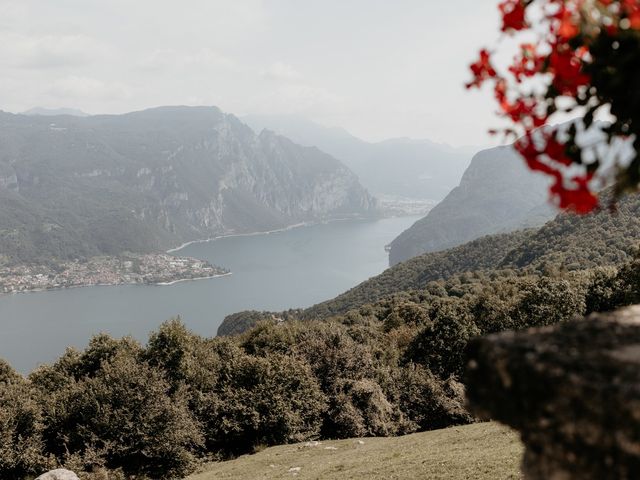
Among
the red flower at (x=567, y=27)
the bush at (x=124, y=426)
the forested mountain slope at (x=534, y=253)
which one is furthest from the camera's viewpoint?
the forested mountain slope at (x=534, y=253)

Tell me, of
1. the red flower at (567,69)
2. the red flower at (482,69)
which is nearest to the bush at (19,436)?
the red flower at (482,69)

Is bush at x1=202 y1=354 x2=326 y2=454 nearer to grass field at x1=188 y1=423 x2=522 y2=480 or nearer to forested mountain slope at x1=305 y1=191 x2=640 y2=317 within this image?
grass field at x1=188 y1=423 x2=522 y2=480

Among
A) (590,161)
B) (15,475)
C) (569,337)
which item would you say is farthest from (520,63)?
(15,475)

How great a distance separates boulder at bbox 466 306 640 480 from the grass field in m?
15.0

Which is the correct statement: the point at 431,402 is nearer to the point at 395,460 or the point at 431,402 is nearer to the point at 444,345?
the point at 444,345

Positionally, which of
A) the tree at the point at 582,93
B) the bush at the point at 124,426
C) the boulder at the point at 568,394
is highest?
the tree at the point at 582,93

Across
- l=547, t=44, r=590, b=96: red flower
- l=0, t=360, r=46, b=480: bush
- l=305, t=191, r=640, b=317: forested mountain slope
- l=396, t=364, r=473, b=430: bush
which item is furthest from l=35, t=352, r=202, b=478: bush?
l=305, t=191, r=640, b=317: forested mountain slope

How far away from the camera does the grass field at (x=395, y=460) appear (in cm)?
1853

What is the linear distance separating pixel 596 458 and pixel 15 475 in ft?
127

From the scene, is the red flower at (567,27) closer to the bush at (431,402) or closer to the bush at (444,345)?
the bush at (431,402)

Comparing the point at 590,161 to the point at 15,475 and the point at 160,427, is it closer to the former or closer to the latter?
the point at 160,427

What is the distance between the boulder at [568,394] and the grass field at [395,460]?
49.3 ft

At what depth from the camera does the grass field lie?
18.5m

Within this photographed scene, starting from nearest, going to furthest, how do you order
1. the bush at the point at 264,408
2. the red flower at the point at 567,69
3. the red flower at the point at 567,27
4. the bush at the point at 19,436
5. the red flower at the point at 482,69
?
the red flower at the point at 567,27, the red flower at the point at 567,69, the red flower at the point at 482,69, the bush at the point at 19,436, the bush at the point at 264,408
